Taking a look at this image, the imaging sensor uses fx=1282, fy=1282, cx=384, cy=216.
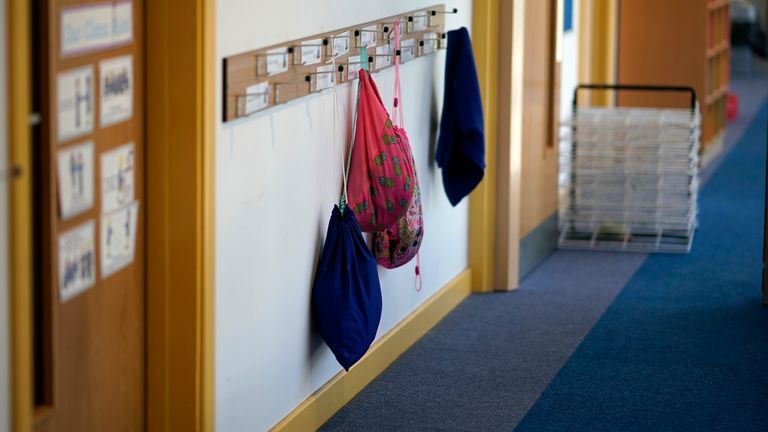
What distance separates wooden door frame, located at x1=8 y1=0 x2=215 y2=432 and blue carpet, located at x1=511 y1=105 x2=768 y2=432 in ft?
4.07

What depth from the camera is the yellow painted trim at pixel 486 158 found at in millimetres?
5477

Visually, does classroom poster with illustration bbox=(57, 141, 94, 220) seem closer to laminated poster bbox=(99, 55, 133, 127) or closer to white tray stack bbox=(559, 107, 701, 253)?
laminated poster bbox=(99, 55, 133, 127)

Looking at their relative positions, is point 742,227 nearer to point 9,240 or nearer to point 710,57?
point 710,57

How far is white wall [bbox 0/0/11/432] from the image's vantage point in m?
2.30

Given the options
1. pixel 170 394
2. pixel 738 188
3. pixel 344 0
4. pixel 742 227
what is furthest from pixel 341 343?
pixel 738 188

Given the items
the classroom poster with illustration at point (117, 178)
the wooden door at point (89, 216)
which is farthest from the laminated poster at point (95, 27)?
the classroom poster with illustration at point (117, 178)

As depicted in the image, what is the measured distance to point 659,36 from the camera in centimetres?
871

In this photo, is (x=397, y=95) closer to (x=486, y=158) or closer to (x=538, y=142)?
(x=486, y=158)

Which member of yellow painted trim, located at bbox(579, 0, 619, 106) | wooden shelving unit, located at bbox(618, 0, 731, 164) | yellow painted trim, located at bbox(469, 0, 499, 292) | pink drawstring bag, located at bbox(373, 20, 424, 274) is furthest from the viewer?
wooden shelving unit, located at bbox(618, 0, 731, 164)

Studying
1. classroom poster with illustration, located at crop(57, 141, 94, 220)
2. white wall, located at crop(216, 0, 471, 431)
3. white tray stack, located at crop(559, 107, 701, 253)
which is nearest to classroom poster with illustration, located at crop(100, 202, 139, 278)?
classroom poster with illustration, located at crop(57, 141, 94, 220)

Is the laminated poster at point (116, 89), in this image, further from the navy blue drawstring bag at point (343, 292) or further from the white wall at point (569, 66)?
the white wall at point (569, 66)

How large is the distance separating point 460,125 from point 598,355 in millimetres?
1039

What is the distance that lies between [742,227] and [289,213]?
4.25 meters

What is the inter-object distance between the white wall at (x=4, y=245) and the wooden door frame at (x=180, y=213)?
2.18ft
